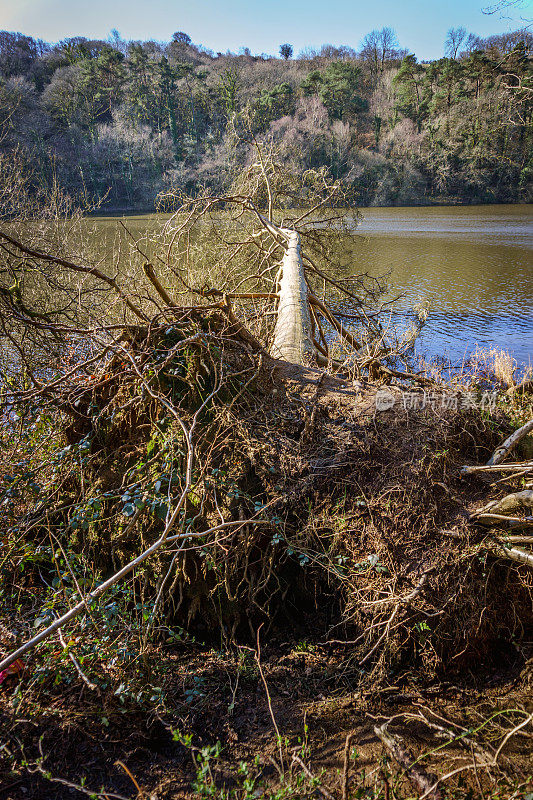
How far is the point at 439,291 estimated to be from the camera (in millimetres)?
15562

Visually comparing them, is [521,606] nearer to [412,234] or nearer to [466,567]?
[466,567]

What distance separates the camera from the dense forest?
37625 mm

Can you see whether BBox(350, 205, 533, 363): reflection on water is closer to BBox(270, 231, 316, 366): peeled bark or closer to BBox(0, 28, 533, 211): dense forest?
BBox(270, 231, 316, 366): peeled bark

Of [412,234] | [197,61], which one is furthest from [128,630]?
[197,61]

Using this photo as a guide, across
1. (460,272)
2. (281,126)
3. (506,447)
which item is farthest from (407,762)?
(281,126)

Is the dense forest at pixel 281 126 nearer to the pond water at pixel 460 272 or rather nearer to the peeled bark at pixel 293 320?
the pond water at pixel 460 272

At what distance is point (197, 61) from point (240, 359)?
102581mm

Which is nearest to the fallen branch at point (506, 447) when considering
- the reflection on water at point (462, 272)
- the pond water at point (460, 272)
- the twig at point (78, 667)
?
the twig at point (78, 667)

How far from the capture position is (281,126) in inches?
1577

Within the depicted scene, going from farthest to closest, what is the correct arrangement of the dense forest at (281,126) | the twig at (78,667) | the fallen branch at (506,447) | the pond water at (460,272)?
1. the dense forest at (281,126)
2. the pond water at (460,272)
3. the fallen branch at (506,447)
4. the twig at (78,667)

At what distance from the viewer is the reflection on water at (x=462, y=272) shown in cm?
1178

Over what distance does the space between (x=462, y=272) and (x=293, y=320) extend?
49.5 ft

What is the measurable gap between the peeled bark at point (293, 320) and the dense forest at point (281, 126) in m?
23.2

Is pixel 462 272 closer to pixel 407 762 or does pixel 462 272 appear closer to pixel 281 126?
pixel 407 762
